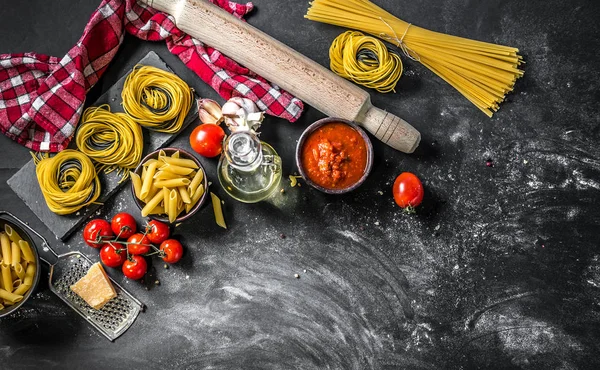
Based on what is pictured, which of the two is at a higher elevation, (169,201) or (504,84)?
(504,84)

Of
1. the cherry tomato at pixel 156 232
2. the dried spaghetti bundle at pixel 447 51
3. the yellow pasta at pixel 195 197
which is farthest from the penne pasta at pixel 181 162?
the dried spaghetti bundle at pixel 447 51

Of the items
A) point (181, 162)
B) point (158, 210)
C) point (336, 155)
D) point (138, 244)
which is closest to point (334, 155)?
point (336, 155)

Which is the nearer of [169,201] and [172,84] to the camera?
[169,201]

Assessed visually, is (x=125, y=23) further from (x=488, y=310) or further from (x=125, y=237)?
(x=488, y=310)

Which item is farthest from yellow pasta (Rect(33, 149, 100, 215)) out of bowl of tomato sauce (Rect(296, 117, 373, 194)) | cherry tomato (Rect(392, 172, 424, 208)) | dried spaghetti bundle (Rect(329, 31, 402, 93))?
cherry tomato (Rect(392, 172, 424, 208))

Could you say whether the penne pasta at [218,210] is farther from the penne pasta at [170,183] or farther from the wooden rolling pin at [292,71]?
the wooden rolling pin at [292,71]

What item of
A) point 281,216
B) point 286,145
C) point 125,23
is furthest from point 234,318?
point 125,23

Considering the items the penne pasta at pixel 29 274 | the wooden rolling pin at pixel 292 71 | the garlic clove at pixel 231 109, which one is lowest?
the penne pasta at pixel 29 274
